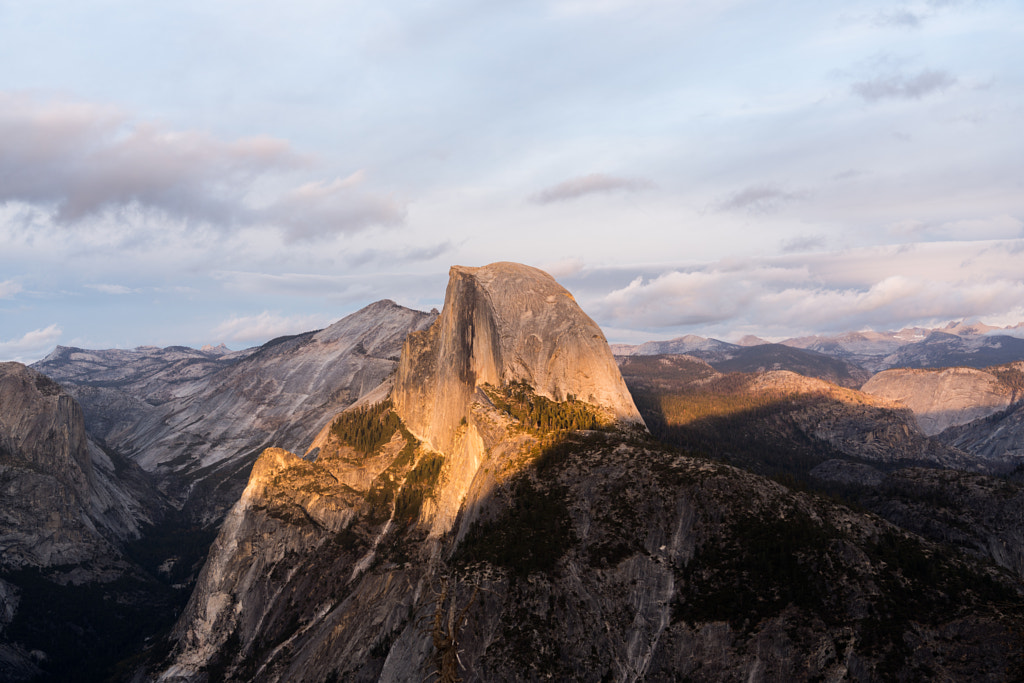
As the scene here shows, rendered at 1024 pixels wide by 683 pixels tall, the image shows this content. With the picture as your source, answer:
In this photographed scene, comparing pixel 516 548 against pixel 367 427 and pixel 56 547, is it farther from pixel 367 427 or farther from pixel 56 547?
pixel 56 547

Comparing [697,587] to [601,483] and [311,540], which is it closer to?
[601,483]

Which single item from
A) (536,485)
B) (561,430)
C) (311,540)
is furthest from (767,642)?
(311,540)

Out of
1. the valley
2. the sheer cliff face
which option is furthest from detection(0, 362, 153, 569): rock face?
the sheer cliff face

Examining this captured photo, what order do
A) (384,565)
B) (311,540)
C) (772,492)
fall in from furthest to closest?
(311,540), (384,565), (772,492)

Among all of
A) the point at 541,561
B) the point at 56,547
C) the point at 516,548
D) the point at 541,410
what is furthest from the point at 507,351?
the point at 56,547

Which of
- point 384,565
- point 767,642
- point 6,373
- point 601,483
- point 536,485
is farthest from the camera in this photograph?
point 6,373

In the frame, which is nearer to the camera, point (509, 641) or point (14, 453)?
point (509, 641)
